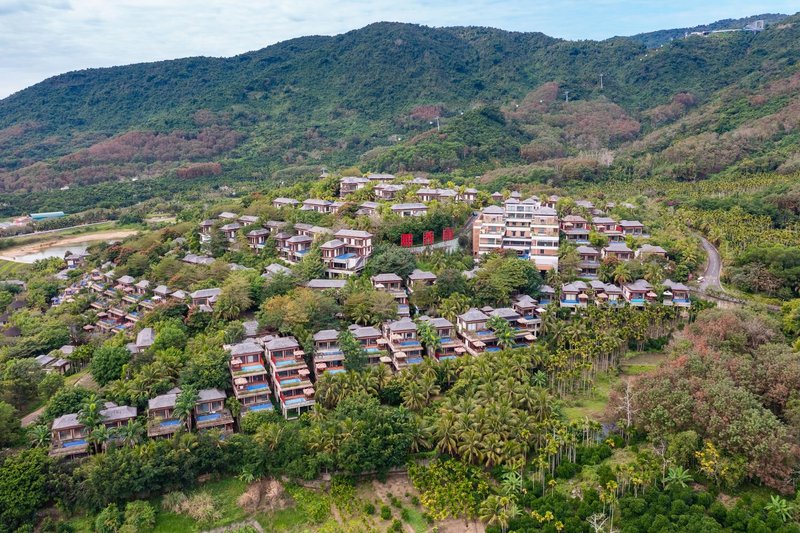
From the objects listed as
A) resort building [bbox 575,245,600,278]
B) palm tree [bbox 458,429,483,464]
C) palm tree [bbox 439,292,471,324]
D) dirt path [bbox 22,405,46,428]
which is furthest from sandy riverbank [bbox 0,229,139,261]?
palm tree [bbox 458,429,483,464]

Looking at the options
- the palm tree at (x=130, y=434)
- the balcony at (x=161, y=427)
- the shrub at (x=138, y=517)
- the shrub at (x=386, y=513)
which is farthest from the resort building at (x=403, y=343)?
the shrub at (x=138, y=517)

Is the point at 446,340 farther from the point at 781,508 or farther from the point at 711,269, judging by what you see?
the point at 711,269

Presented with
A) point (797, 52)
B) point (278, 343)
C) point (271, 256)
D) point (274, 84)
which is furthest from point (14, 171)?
point (797, 52)

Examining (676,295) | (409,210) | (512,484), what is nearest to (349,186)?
(409,210)

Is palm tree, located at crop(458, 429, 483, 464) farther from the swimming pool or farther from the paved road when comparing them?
the paved road

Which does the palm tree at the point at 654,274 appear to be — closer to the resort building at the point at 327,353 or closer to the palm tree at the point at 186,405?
the resort building at the point at 327,353
